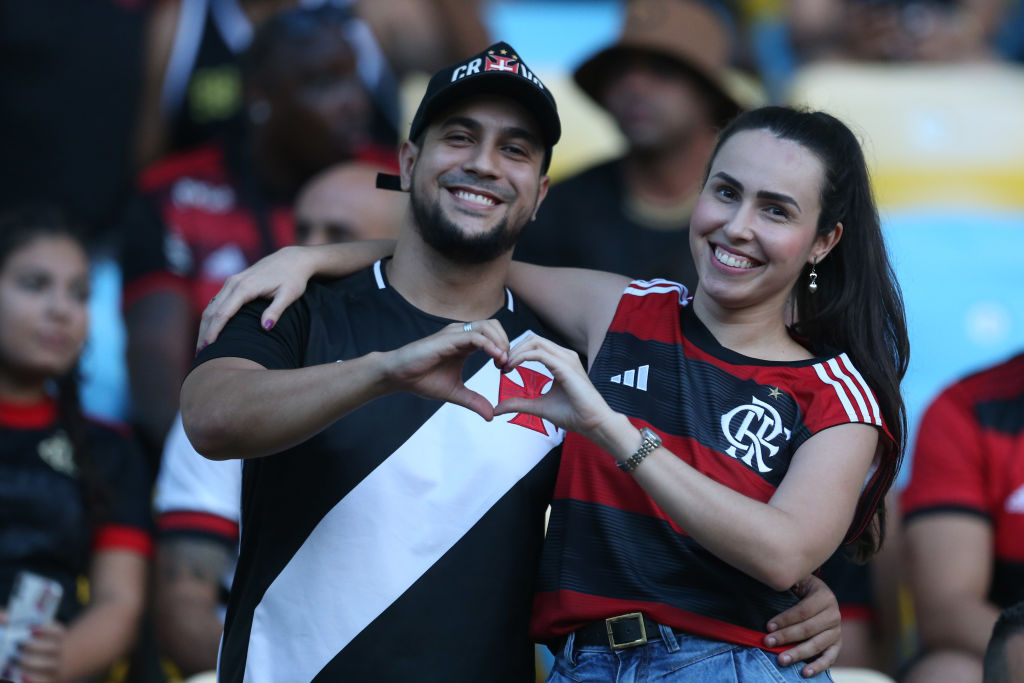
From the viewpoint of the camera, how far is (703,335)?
2.72 meters

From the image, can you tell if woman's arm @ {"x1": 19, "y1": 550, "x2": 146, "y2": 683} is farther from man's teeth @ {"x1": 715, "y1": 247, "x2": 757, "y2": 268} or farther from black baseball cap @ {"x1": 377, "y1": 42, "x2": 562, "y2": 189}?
man's teeth @ {"x1": 715, "y1": 247, "x2": 757, "y2": 268}

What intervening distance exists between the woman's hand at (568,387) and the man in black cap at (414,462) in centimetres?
27

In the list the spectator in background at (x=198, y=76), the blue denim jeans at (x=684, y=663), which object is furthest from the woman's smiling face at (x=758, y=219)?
the spectator in background at (x=198, y=76)

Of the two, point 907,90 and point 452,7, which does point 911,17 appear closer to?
point 907,90

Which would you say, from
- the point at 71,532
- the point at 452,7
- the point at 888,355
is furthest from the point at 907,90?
the point at 71,532

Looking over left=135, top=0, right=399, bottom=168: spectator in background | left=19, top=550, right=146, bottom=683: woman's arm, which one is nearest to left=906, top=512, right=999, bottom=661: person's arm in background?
left=19, top=550, right=146, bottom=683: woman's arm

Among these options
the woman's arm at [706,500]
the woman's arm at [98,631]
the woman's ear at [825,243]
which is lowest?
the woman's arm at [98,631]

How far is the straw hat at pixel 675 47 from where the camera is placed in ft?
17.3

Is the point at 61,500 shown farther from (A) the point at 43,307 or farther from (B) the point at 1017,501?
(B) the point at 1017,501

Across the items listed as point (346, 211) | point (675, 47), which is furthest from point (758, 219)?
point (675, 47)

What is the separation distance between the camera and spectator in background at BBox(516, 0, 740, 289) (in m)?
5.06

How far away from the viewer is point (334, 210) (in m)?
4.52

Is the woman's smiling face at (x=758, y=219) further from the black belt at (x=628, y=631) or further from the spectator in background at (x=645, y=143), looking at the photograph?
the spectator in background at (x=645, y=143)

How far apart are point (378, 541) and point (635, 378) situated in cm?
59
